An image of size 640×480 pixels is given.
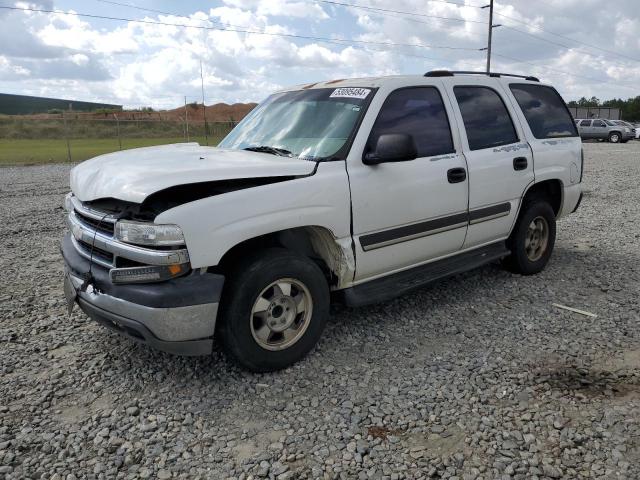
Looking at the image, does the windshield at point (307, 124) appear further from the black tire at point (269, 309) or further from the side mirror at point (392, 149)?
the black tire at point (269, 309)

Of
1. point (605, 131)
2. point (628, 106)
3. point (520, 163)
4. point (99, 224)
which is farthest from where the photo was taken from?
point (628, 106)

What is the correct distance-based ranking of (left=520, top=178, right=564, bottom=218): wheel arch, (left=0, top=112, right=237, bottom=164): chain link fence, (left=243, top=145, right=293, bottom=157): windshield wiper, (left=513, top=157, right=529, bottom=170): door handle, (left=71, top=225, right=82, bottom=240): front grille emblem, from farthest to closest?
(left=0, top=112, right=237, bottom=164): chain link fence < (left=520, top=178, right=564, bottom=218): wheel arch < (left=513, top=157, right=529, bottom=170): door handle < (left=243, top=145, right=293, bottom=157): windshield wiper < (left=71, top=225, right=82, bottom=240): front grille emblem

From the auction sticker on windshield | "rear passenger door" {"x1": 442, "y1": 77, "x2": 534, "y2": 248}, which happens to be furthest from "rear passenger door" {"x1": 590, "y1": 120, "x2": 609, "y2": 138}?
the auction sticker on windshield

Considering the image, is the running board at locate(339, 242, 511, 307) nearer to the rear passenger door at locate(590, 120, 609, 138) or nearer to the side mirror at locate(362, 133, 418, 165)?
the side mirror at locate(362, 133, 418, 165)

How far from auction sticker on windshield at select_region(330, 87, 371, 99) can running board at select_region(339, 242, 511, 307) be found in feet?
4.60

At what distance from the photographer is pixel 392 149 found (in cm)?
369

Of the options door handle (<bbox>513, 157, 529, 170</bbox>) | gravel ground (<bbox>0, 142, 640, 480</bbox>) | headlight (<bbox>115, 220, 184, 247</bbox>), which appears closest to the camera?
gravel ground (<bbox>0, 142, 640, 480</bbox>)

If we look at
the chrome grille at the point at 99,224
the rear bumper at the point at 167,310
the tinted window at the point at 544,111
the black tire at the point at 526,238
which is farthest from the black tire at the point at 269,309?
the tinted window at the point at 544,111

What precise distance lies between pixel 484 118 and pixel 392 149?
1.64 metres

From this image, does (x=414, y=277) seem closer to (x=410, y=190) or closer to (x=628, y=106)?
(x=410, y=190)

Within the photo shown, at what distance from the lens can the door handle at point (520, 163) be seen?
505cm

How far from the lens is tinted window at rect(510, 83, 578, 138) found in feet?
17.8

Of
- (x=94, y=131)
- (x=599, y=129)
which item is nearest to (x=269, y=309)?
(x=599, y=129)

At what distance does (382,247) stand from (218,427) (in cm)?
173
